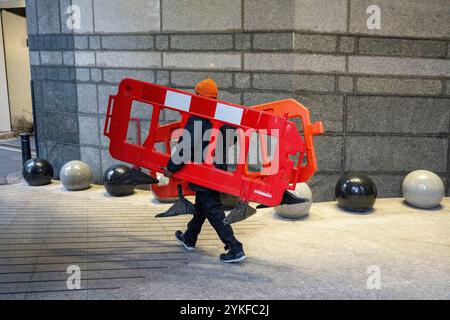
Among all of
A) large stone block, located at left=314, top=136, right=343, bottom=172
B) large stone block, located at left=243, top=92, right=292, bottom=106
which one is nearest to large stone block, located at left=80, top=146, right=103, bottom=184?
large stone block, located at left=243, top=92, right=292, bottom=106

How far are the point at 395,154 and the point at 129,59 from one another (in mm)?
4976

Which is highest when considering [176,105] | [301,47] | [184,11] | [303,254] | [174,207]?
[184,11]

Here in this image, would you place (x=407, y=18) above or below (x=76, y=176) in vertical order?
above

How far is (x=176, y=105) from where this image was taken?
16.4ft

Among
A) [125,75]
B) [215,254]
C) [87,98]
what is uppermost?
[125,75]

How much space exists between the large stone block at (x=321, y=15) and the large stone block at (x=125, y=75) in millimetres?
2731

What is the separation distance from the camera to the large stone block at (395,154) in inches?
311

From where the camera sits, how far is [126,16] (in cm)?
826

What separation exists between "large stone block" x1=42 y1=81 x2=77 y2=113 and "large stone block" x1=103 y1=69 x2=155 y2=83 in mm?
936

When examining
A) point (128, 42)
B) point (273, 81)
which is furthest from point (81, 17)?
point (273, 81)

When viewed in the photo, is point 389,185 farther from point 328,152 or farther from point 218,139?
point 218,139
